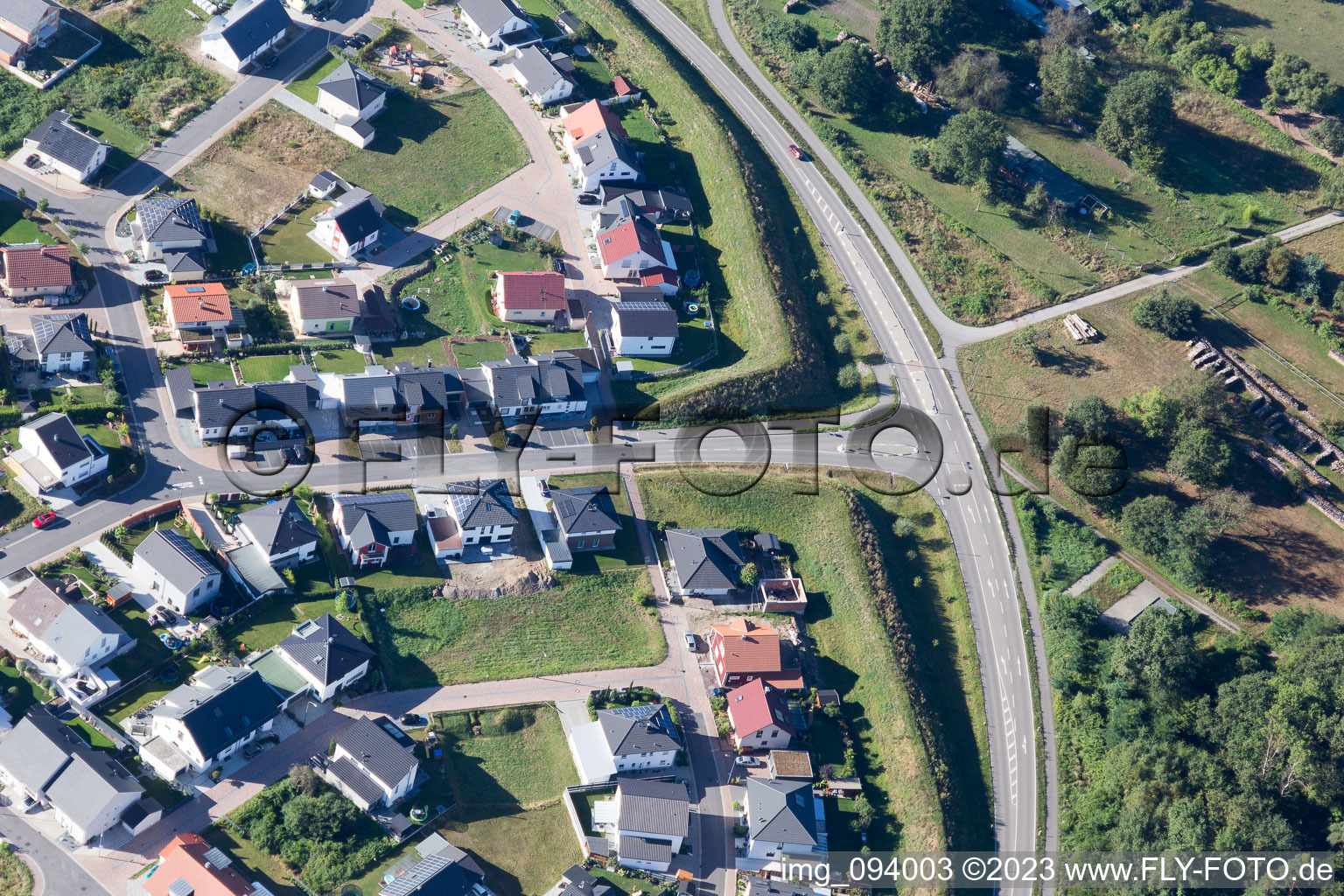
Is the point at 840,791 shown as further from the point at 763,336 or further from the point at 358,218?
the point at 358,218

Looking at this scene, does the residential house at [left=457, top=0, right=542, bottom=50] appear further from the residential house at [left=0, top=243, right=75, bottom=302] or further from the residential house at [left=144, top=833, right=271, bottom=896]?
the residential house at [left=144, top=833, right=271, bottom=896]

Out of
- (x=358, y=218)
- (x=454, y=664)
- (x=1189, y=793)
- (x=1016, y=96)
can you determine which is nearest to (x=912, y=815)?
(x=1189, y=793)

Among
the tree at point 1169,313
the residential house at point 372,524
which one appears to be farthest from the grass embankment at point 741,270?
the tree at point 1169,313

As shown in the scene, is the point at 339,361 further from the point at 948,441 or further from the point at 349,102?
the point at 948,441

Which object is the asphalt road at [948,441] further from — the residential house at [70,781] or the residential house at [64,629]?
the residential house at [64,629]

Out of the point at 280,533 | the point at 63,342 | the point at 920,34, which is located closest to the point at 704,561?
the point at 280,533

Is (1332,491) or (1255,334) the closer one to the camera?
(1332,491)
